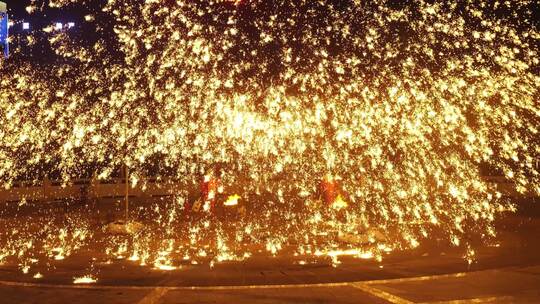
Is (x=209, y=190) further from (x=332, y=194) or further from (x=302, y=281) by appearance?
(x=302, y=281)

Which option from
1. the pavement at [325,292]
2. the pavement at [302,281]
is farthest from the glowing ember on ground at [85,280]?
the pavement at [325,292]

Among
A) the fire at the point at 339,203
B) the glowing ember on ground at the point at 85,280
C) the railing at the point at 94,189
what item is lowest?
the glowing ember on ground at the point at 85,280

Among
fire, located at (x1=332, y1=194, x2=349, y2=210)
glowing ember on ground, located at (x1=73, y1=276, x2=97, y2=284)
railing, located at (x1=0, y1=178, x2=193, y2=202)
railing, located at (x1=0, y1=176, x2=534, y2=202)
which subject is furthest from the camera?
railing, located at (x1=0, y1=178, x2=193, y2=202)

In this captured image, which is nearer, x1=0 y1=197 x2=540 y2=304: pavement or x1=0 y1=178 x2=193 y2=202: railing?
x1=0 y1=197 x2=540 y2=304: pavement

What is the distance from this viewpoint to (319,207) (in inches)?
719

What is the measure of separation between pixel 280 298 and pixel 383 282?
169cm

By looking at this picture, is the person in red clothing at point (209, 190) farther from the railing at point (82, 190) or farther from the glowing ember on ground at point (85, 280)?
the railing at point (82, 190)

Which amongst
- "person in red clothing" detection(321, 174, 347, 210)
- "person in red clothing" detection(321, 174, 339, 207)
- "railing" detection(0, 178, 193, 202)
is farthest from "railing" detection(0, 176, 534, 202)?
"person in red clothing" detection(321, 174, 339, 207)

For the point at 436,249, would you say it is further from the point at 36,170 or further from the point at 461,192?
the point at 36,170

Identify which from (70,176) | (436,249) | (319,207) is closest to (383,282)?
(436,249)

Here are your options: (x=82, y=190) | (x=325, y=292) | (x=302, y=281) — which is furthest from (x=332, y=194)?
(x=82, y=190)

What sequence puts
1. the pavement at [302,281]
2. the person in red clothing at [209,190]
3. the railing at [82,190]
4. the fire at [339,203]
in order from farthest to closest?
the railing at [82,190] < the person in red clothing at [209,190] < the fire at [339,203] < the pavement at [302,281]

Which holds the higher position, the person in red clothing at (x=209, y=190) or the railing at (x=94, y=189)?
the railing at (x=94, y=189)

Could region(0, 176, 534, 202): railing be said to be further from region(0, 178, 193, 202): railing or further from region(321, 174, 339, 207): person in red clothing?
region(321, 174, 339, 207): person in red clothing
